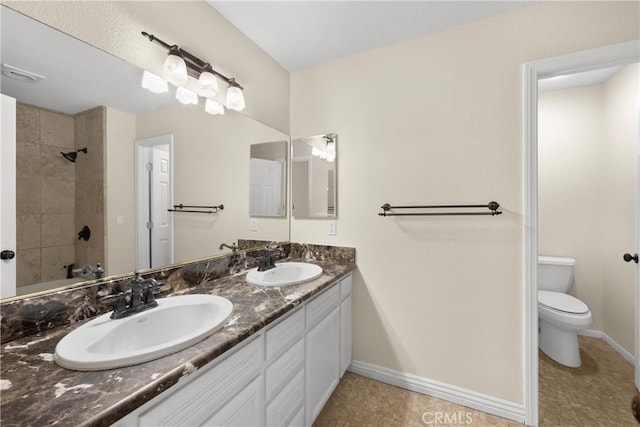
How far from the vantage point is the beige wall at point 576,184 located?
2389mm

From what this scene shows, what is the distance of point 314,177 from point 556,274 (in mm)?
2391

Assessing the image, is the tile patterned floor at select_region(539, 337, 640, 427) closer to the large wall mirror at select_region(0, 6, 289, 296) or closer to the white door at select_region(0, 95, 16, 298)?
the large wall mirror at select_region(0, 6, 289, 296)

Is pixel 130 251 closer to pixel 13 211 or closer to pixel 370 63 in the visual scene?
pixel 13 211

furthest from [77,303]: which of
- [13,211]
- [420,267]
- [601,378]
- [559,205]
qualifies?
[559,205]

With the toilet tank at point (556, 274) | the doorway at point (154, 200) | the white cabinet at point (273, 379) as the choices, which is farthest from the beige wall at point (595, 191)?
the doorway at point (154, 200)

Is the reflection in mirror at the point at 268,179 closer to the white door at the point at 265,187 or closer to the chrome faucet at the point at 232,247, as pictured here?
the white door at the point at 265,187

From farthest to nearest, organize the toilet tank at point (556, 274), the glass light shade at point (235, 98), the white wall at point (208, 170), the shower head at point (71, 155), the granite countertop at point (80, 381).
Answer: the toilet tank at point (556, 274)
the glass light shade at point (235, 98)
the white wall at point (208, 170)
the shower head at point (71, 155)
the granite countertop at point (80, 381)

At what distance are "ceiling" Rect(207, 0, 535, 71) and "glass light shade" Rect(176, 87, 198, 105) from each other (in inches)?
22.4

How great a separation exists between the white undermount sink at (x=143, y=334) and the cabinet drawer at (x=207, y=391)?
0.11m

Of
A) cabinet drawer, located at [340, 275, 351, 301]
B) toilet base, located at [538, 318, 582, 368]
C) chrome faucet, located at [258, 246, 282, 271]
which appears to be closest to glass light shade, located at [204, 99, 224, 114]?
chrome faucet, located at [258, 246, 282, 271]

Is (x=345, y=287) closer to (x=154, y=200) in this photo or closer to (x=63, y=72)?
(x=154, y=200)

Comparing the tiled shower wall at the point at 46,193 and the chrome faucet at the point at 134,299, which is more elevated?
the tiled shower wall at the point at 46,193

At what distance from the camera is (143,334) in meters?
1.00

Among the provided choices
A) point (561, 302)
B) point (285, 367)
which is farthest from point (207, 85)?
point (561, 302)
